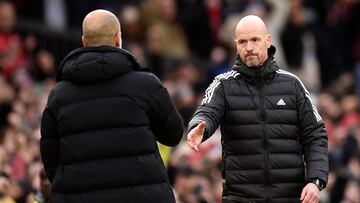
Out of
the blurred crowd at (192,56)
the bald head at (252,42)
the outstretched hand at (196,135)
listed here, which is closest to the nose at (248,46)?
the bald head at (252,42)

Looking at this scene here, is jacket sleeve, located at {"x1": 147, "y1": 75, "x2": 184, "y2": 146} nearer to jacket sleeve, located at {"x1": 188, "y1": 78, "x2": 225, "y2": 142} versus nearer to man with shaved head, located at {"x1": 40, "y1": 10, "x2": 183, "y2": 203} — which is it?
man with shaved head, located at {"x1": 40, "y1": 10, "x2": 183, "y2": 203}

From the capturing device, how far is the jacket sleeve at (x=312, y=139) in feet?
30.3

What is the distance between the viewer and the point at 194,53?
2128 cm

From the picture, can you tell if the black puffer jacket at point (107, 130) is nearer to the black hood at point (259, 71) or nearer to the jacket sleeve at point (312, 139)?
the black hood at point (259, 71)

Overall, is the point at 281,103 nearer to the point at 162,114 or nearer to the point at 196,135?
→ the point at 196,135

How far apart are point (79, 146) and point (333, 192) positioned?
8641mm

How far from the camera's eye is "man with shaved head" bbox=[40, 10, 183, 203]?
27.6 ft

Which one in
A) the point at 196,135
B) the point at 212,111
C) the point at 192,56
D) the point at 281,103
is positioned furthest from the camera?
the point at 192,56

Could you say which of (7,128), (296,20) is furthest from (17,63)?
(296,20)

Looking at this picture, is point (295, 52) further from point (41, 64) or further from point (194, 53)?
point (41, 64)

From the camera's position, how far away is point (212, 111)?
30.5ft

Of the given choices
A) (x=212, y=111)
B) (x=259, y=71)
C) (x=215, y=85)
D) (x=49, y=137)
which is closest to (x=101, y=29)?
(x=49, y=137)

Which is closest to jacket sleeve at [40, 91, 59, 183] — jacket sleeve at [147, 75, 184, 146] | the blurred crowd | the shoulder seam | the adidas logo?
jacket sleeve at [147, 75, 184, 146]

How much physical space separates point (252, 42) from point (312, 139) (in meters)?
0.80
